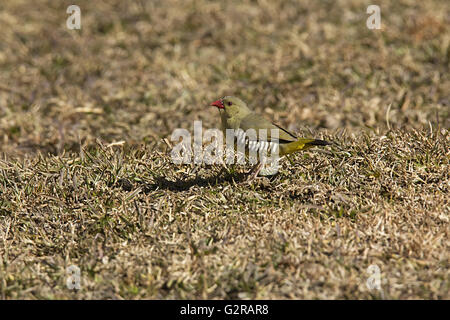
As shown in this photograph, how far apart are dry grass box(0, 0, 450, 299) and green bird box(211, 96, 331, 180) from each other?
0.92 ft

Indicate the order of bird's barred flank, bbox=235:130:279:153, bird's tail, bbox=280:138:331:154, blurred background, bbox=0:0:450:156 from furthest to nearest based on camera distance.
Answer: blurred background, bbox=0:0:450:156
bird's barred flank, bbox=235:130:279:153
bird's tail, bbox=280:138:331:154

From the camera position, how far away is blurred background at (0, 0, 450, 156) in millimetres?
7191

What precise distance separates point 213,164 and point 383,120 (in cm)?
266

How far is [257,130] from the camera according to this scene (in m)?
4.72

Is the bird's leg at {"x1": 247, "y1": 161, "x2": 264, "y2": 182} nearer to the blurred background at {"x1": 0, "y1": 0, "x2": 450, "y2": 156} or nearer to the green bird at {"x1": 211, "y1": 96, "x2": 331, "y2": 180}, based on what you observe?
the green bird at {"x1": 211, "y1": 96, "x2": 331, "y2": 180}

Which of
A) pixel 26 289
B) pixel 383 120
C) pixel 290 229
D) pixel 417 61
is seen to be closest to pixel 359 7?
pixel 417 61

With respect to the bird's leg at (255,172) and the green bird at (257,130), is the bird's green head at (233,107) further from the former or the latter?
the bird's leg at (255,172)

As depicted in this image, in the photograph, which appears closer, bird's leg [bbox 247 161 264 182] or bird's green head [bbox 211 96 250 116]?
bird's leg [bbox 247 161 264 182]

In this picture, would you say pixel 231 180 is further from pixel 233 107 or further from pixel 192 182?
pixel 233 107

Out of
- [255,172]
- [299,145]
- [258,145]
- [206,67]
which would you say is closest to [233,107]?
[258,145]

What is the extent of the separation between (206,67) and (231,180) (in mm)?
3891

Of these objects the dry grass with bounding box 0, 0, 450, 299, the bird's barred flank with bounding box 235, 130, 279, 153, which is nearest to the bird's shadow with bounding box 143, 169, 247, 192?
the dry grass with bounding box 0, 0, 450, 299

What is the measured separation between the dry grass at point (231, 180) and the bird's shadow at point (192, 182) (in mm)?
18

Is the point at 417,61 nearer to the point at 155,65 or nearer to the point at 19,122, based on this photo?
the point at 155,65
